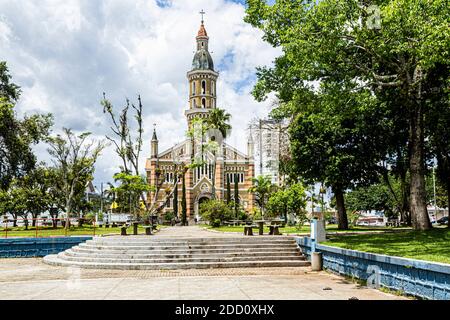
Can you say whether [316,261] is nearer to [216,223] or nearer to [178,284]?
[178,284]

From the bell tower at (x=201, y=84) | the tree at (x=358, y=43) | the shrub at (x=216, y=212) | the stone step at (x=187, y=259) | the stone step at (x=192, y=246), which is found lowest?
the stone step at (x=187, y=259)

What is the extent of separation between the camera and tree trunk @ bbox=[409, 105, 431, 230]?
17609 millimetres

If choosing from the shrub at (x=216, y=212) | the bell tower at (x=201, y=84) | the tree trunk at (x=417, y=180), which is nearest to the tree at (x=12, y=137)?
the shrub at (x=216, y=212)

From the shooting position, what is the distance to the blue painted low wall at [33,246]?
20.0 meters

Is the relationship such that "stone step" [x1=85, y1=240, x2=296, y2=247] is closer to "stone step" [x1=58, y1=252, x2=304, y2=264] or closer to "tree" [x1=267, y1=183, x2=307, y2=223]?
"stone step" [x1=58, y1=252, x2=304, y2=264]

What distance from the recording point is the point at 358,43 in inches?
615

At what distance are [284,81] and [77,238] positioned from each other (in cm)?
1168

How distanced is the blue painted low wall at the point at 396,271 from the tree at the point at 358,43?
234 inches

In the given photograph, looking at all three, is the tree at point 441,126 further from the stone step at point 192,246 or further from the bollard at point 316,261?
the stone step at point 192,246

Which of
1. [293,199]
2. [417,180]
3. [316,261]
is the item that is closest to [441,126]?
[417,180]

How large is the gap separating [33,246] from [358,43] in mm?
16157

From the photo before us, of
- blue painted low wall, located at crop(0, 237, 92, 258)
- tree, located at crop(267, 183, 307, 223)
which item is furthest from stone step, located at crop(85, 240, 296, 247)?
tree, located at crop(267, 183, 307, 223)

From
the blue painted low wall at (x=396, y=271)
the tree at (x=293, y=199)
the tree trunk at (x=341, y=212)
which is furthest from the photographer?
the tree at (x=293, y=199)
